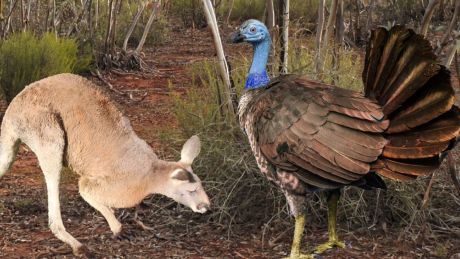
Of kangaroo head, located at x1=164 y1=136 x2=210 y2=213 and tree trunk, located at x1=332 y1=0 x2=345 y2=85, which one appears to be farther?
tree trunk, located at x1=332 y1=0 x2=345 y2=85

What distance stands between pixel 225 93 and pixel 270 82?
4.71ft

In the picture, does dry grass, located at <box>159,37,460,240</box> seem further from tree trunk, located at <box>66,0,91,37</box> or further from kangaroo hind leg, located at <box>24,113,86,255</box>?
tree trunk, located at <box>66,0,91,37</box>

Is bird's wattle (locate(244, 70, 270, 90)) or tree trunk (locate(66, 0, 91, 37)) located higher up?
bird's wattle (locate(244, 70, 270, 90))

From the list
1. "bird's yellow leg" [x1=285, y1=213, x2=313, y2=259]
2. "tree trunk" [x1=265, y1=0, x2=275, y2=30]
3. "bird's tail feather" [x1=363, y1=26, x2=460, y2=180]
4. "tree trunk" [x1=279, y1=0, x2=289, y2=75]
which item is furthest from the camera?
"tree trunk" [x1=265, y1=0, x2=275, y2=30]

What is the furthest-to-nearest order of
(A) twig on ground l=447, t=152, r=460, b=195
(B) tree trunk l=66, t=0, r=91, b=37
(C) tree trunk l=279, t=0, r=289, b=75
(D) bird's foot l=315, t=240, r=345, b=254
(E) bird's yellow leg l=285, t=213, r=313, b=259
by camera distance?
(B) tree trunk l=66, t=0, r=91, b=37
(C) tree trunk l=279, t=0, r=289, b=75
(A) twig on ground l=447, t=152, r=460, b=195
(D) bird's foot l=315, t=240, r=345, b=254
(E) bird's yellow leg l=285, t=213, r=313, b=259

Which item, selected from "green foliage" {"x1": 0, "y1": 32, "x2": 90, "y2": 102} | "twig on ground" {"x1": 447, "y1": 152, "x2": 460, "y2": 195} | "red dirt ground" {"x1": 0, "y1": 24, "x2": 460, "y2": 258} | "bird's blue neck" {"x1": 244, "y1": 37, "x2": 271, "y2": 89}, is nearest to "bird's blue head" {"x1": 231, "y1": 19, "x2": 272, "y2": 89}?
"bird's blue neck" {"x1": 244, "y1": 37, "x2": 271, "y2": 89}

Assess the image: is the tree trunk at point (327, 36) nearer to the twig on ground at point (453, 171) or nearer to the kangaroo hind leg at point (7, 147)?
the twig on ground at point (453, 171)

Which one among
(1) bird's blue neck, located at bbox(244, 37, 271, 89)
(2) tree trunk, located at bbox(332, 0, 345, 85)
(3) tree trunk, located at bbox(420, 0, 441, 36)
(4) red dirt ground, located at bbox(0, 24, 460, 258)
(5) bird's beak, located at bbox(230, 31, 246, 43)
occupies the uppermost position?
(3) tree trunk, located at bbox(420, 0, 441, 36)

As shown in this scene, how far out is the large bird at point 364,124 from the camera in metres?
4.55

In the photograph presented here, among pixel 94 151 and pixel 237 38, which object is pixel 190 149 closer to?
pixel 94 151

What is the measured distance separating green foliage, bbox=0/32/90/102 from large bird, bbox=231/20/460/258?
4727 millimetres

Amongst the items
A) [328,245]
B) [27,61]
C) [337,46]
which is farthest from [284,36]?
[27,61]

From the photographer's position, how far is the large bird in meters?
4.55

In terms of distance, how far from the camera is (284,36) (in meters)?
6.86
